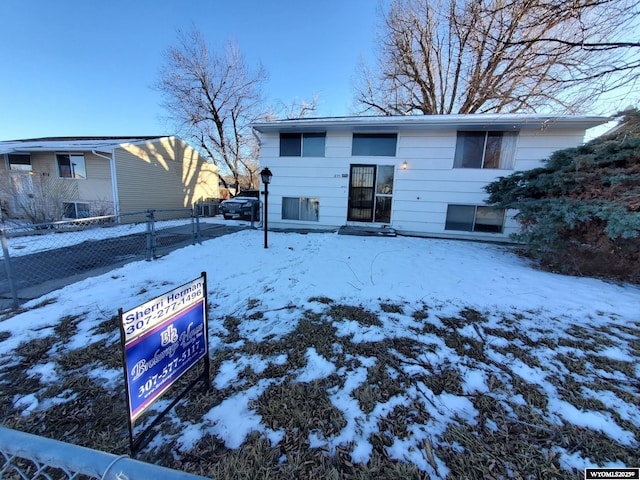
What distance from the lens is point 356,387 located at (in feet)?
7.10

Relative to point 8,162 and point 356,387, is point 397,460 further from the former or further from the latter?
point 8,162

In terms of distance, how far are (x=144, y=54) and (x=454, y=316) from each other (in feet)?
63.8

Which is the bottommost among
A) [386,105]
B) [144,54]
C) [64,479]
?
[64,479]

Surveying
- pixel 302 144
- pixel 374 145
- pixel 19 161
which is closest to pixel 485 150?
pixel 374 145

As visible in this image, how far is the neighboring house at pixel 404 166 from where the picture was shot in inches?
322

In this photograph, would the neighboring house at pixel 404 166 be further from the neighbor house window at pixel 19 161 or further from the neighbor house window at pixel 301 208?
the neighbor house window at pixel 19 161

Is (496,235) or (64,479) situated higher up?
(496,235)

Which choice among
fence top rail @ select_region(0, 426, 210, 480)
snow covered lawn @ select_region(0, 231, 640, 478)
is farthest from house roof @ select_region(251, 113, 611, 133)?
fence top rail @ select_region(0, 426, 210, 480)

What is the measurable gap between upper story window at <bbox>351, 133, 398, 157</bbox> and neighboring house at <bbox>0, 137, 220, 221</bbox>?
1062cm

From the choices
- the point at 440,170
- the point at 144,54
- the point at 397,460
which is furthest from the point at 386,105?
the point at 397,460

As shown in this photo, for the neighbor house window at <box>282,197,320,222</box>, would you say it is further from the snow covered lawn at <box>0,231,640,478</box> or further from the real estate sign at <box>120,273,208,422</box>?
the real estate sign at <box>120,273,208,422</box>

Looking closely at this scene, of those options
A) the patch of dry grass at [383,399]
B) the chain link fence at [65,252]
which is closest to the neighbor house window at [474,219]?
the patch of dry grass at [383,399]

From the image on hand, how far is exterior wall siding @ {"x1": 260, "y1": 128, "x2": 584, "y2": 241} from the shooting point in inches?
324

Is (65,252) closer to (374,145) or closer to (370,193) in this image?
(370,193)
